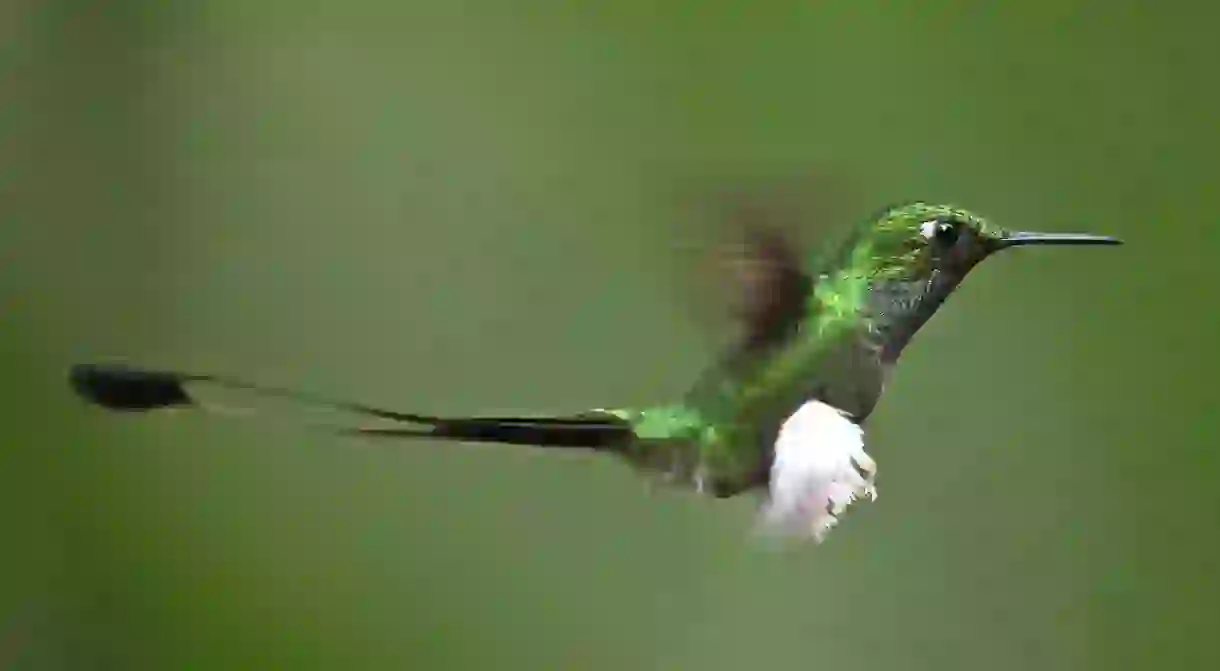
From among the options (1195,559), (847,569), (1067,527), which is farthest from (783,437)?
(1195,559)

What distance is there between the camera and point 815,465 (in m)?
0.61

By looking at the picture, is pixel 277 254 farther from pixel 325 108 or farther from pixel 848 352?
pixel 848 352

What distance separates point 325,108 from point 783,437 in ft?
1.32

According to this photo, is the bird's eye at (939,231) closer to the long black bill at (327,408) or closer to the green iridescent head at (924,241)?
the green iridescent head at (924,241)

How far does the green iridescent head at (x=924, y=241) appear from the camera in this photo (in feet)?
2.10

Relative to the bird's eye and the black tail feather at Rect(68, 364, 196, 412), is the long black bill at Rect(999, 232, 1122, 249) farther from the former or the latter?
the black tail feather at Rect(68, 364, 196, 412)

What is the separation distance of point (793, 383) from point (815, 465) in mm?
57

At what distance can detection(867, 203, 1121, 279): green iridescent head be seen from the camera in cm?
64

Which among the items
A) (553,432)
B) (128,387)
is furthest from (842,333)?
(128,387)

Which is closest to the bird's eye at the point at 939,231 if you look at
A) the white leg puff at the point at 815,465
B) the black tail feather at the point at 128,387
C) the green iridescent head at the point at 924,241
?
the green iridescent head at the point at 924,241

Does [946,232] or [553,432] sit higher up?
[946,232]

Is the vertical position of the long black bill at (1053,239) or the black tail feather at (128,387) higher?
the long black bill at (1053,239)

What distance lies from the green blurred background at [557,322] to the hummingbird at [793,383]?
4 centimetres

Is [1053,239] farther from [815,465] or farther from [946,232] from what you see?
[815,465]
